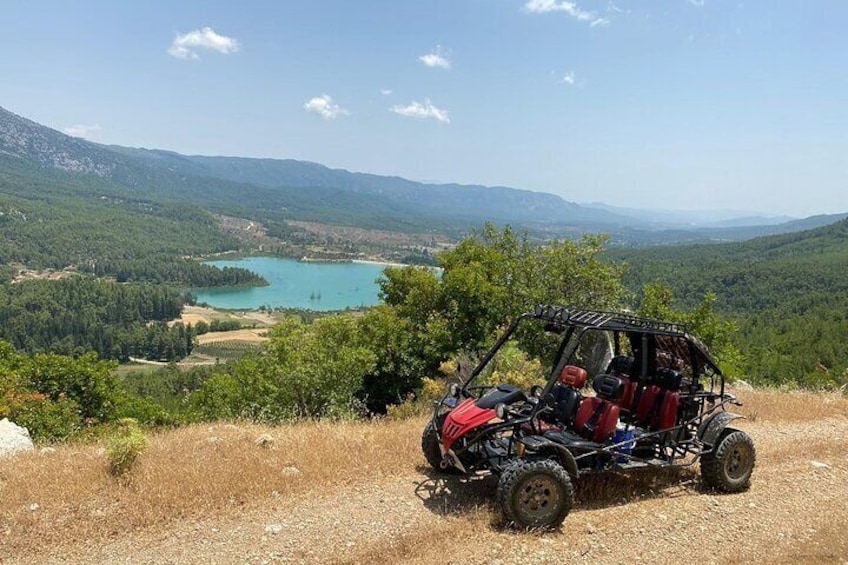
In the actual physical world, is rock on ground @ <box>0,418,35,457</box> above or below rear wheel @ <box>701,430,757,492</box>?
below

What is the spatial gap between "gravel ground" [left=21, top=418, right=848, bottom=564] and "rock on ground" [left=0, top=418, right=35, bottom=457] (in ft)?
11.9

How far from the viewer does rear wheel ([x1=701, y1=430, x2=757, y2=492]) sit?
6.74 metres

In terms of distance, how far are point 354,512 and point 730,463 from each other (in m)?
4.82

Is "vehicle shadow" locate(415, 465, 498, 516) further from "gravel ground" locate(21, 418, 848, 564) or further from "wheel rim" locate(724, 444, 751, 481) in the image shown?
"wheel rim" locate(724, 444, 751, 481)

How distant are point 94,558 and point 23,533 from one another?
86cm

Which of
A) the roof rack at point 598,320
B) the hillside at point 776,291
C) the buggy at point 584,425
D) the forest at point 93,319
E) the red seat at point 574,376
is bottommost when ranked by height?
the forest at point 93,319

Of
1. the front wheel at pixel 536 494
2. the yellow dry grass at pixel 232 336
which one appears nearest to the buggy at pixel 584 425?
the front wheel at pixel 536 494

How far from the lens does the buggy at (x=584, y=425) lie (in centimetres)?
564

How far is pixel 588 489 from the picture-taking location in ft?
21.5

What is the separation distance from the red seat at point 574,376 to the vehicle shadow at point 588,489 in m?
1.24

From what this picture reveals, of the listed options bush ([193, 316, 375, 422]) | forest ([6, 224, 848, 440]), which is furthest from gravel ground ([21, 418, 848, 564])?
bush ([193, 316, 375, 422])

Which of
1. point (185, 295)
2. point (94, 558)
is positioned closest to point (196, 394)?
point (94, 558)

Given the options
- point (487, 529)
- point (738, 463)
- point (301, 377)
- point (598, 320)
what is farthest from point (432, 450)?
Result: point (301, 377)

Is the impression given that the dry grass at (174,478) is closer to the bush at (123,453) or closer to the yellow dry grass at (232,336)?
the bush at (123,453)
